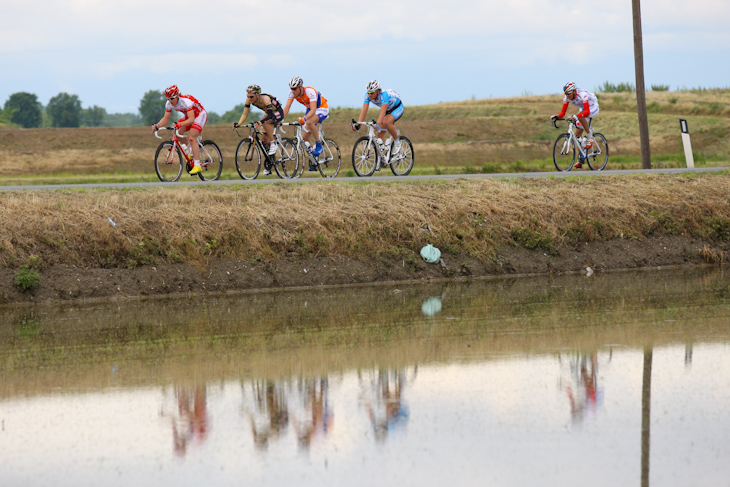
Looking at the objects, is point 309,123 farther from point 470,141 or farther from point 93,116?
point 93,116

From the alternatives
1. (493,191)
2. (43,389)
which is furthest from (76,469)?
(493,191)

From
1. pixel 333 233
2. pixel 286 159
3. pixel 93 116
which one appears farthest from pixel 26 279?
pixel 93 116

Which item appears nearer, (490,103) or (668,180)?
(668,180)

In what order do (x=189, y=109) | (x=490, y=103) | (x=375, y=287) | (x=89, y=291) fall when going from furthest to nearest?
(x=490, y=103)
(x=189, y=109)
(x=375, y=287)
(x=89, y=291)

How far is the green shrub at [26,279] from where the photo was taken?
1142cm

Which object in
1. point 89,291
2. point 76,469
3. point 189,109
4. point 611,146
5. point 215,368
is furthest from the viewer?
point 611,146

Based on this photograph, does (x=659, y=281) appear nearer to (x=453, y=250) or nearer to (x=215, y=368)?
(x=453, y=250)

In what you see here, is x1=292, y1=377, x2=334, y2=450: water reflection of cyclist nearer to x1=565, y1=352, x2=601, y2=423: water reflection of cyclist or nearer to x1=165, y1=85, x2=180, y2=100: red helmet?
x1=565, y1=352, x2=601, y2=423: water reflection of cyclist

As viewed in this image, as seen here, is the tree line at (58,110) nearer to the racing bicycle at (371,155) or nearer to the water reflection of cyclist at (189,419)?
the racing bicycle at (371,155)

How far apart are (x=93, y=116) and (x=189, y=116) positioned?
11187 cm

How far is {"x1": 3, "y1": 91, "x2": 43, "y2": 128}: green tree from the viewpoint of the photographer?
91875 mm

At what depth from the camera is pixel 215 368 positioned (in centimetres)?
740

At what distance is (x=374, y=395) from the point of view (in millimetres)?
6438

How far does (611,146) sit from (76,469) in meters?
A: 39.4
